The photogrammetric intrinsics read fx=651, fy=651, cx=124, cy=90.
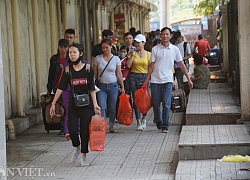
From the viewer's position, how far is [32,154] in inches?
412

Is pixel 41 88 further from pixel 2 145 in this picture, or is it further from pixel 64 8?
pixel 2 145

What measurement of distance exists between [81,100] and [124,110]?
10.4 ft

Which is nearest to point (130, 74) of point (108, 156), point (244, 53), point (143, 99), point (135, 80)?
point (135, 80)

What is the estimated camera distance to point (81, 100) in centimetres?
909

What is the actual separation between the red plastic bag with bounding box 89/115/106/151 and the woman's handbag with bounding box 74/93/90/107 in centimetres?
23

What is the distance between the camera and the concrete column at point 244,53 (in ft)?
37.0

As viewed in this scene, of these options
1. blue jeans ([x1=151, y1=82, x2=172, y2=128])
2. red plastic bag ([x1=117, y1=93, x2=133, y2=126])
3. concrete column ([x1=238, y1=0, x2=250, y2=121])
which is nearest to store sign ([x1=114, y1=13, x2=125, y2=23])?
red plastic bag ([x1=117, y1=93, x2=133, y2=126])

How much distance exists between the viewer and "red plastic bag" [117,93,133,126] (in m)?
12.1

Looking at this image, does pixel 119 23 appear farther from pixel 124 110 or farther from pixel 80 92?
pixel 80 92

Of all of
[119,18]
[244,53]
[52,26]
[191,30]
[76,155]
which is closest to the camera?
[76,155]

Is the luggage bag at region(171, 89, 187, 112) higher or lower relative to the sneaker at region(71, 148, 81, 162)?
higher

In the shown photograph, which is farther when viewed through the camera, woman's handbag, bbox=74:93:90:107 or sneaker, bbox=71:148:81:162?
sneaker, bbox=71:148:81:162

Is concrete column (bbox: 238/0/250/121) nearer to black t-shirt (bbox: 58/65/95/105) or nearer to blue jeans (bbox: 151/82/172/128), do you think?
blue jeans (bbox: 151/82/172/128)

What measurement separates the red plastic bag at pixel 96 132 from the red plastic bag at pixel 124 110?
3.04 metres
